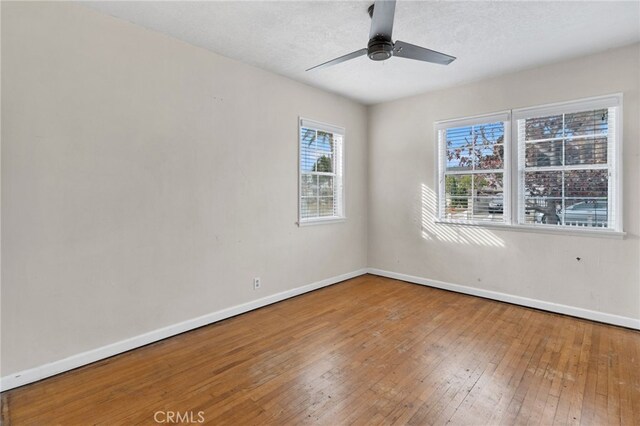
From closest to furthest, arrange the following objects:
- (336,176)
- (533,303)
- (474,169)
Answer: (533,303) → (474,169) → (336,176)

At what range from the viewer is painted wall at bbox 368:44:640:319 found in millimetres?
3152

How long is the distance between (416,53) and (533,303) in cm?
315

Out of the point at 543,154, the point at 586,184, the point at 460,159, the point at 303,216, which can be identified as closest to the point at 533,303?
the point at 586,184

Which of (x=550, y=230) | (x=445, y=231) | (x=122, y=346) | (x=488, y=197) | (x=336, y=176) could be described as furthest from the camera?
(x=336, y=176)

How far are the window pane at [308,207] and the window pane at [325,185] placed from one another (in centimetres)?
18

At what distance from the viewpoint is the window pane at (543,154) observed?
3.52m

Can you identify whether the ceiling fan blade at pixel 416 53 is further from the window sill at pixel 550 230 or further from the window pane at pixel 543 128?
the window sill at pixel 550 230

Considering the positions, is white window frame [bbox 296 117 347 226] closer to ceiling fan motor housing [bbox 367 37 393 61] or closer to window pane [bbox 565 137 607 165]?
ceiling fan motor housing [bbox 367 37 393 61]

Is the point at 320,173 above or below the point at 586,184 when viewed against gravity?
above

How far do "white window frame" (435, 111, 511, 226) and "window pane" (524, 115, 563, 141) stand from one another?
7.9 inches

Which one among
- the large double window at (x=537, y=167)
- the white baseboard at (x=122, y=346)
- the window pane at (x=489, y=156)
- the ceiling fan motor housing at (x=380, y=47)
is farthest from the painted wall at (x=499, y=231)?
the ceiling fan motor housing at (x=380, y=47)

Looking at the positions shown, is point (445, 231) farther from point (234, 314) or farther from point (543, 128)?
point (234, 314)

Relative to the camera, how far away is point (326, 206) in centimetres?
468

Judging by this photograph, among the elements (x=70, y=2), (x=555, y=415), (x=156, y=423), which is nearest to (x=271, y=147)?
(x=70, y=2)
